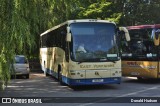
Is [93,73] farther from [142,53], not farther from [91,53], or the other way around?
[142,53]

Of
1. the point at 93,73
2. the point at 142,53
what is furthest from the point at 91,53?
the point at 142,53

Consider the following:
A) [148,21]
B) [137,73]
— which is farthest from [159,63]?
[148,21]

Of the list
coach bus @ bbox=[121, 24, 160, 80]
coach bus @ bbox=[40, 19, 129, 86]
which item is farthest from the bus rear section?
coach bus @ bbox=[121, 24, 160, 80]

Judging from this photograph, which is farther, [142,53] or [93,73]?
[142,53]

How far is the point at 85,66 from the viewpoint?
15.7 metres

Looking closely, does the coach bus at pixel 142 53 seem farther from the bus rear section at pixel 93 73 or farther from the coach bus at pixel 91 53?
the bus rear section at pixel 93 73

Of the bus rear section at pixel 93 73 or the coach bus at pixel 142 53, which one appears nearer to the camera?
the bus rear section at pixel 93 73

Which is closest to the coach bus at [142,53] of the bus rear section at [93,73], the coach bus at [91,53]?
the coach bus at [91,53]

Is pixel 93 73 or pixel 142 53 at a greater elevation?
pixel 142 53

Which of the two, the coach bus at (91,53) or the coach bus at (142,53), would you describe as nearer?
the coach bus at (91,53)

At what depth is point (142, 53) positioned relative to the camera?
18625 mm

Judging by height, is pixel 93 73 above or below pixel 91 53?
below

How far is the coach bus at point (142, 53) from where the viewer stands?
17.9 m

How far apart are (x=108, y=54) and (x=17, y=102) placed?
19.1 ft
